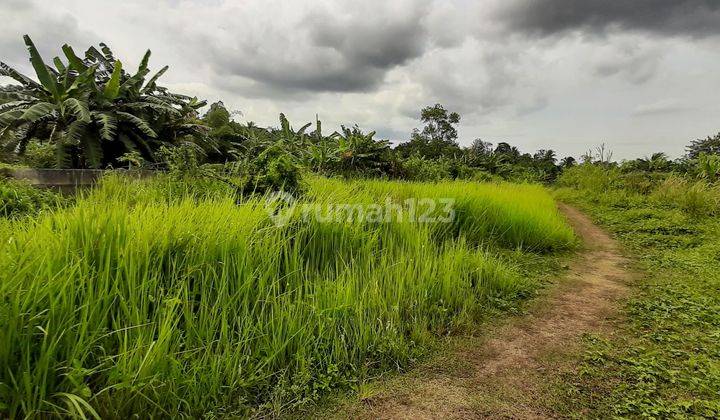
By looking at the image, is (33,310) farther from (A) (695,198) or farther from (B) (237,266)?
(A) (695,198)

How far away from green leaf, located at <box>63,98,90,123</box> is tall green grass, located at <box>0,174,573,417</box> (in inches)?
226

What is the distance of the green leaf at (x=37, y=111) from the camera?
6750mm

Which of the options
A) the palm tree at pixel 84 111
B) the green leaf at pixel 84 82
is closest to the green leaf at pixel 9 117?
the palm tree at pixel 84 111

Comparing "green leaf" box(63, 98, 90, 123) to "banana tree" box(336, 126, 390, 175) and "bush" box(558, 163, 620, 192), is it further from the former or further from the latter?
"bush" box(558, 163, 620, 192)

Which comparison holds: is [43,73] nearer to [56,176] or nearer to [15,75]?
[15,75]

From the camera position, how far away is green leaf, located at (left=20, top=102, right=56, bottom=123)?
675 cm

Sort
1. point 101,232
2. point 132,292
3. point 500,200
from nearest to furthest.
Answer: point 132,292, point 101,232, point 500,200

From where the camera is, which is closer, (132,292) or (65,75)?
(132,292)

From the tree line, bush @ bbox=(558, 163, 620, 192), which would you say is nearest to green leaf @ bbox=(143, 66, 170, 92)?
the tree line

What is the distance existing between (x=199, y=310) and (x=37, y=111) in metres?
7.81

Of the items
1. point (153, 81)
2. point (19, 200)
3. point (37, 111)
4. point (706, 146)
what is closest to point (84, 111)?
point (37, 111)

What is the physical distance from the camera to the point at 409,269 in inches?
122

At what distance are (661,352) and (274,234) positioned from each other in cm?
305

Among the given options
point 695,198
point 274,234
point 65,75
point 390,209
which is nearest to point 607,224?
point 695,198
